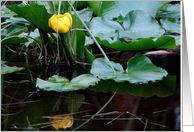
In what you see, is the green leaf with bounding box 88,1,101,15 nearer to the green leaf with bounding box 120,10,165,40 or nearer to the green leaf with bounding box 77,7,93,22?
the green leaf with bounding box 77,7,93,22

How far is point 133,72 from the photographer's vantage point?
3.38 feet

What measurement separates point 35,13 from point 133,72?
50 centimetres

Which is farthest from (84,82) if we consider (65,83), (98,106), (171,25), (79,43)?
(171,25)

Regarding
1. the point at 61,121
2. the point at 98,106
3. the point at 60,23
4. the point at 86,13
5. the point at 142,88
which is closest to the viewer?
the point at 61,121

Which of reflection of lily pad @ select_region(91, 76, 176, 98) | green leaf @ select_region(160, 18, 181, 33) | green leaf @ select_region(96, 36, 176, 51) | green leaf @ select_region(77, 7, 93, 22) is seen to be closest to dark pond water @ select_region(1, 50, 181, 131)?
reflection of lily pad @ select_region(91, 76, 176, 98)

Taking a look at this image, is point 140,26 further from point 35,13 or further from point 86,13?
point 35,13

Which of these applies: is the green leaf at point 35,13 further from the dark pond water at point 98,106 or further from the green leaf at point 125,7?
the green leaf at point 125,7

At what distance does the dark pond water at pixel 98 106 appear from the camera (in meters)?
0.64

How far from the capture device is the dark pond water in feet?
2.11

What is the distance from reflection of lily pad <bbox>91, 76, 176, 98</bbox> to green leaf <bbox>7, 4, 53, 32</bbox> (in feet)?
1.28

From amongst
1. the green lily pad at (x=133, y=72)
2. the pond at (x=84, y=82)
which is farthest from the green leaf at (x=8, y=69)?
the green lily pad at (x=133, y=72)

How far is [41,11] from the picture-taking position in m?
1.04

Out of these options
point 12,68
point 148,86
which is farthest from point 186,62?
point 12,68

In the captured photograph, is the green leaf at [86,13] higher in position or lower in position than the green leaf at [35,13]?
lower
